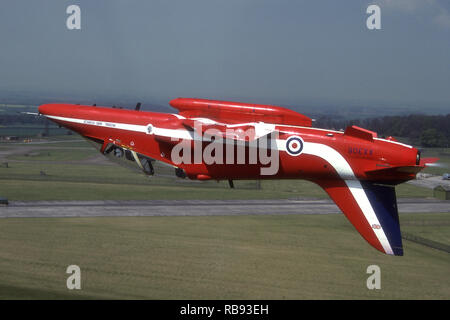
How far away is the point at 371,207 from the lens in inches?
783

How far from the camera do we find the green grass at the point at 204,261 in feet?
124

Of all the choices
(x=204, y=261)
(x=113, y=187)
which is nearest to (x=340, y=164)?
(x=204, y=261)

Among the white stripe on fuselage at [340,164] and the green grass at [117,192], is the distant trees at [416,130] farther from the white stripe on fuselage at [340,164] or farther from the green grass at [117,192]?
the green grass at [117,192]

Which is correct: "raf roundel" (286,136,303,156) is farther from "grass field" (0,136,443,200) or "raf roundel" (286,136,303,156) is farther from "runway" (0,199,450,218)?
"grass field" (0,136,443,200)

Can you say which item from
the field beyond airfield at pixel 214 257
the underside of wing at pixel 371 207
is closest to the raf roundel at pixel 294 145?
the underside of wing at pixel 371 207

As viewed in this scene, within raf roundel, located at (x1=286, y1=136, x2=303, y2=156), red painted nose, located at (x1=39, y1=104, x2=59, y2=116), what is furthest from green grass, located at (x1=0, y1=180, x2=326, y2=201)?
raf roundel, located at (x1=286, y1=136, x2=303, y2=156)

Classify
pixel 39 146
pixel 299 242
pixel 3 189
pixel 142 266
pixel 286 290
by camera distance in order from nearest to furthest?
pixel 286 290 < pixel 142 266 < pixel 299 242 < pixel 3 189 < pixel 39 146

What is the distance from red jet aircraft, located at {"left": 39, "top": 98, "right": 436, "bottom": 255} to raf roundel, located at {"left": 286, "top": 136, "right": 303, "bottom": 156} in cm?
4

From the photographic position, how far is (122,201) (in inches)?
2849

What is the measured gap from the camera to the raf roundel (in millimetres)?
19328

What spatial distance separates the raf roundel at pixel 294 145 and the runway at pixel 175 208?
45857 mm

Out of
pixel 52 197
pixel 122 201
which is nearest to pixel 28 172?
pixel 52 197
